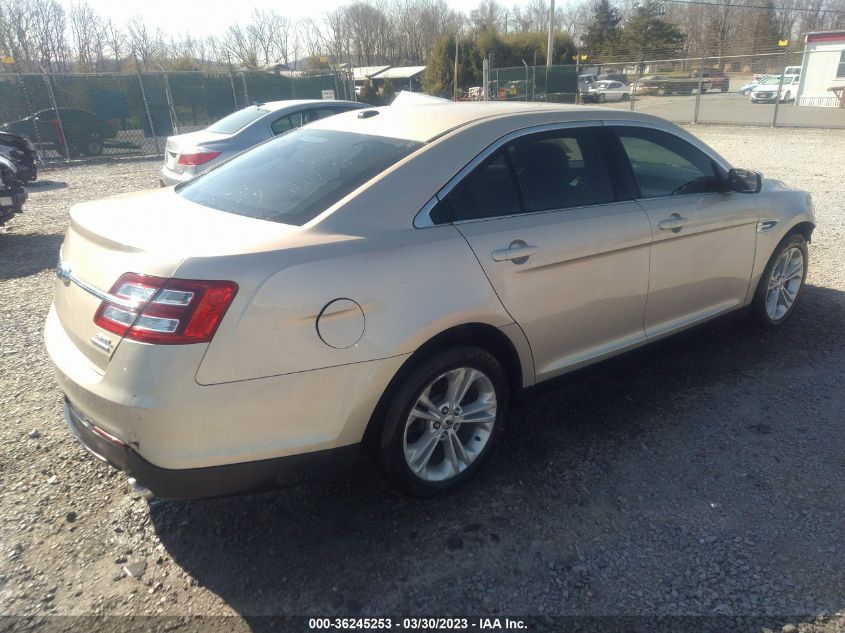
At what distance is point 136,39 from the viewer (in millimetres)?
43906

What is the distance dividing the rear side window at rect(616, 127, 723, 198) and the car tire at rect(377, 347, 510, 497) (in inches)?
60.5

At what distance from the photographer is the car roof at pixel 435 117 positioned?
9.96 feet

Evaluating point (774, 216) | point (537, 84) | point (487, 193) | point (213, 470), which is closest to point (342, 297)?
point (213, 470)

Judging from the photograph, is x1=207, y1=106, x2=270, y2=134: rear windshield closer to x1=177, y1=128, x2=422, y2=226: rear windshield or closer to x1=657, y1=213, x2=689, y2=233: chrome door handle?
x1=177, y1=128, x2=422, y2=226: rear windshield

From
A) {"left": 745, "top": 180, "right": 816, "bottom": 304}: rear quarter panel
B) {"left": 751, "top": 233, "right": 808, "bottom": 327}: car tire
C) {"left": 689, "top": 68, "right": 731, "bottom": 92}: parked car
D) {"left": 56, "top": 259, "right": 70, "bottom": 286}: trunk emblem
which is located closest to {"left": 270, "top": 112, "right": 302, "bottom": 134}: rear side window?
{"left": 745, "top": 180, "right": 816, "bottom": 304}: rear quarter panel

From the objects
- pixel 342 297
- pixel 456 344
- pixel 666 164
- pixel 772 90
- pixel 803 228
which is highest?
pixel 666 164

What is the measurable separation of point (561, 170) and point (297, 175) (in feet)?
4.50

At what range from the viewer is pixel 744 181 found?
13.3ft

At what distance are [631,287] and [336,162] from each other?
1713mm

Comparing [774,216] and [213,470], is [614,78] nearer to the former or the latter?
[774,216]

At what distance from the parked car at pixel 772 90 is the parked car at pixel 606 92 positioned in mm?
6771

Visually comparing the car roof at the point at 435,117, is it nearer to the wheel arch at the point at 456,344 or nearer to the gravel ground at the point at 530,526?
the wheel arch at the point at 456,344

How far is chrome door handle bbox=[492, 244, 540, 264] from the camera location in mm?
2805

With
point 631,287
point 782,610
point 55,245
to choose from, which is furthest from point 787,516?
point 55,245
